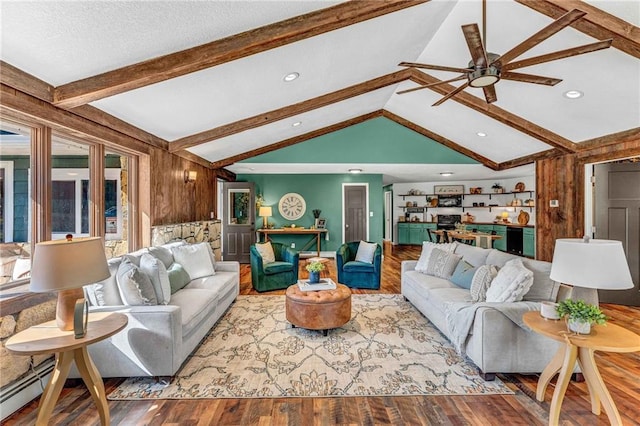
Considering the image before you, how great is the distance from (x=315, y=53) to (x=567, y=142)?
4184 mm

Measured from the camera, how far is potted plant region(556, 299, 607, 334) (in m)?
1.93

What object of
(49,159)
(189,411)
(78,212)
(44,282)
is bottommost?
(189,411)

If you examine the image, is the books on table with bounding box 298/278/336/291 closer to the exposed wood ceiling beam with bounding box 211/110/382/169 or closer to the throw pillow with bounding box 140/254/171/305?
the throw pillow with bounding box 140/254/171/305

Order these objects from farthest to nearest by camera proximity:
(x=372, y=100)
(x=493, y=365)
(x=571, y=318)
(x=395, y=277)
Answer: (x=395, y=277)
(x=372, y=100)
(x=493, y=365)
(x=571, y=318)

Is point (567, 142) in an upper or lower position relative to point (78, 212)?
upper

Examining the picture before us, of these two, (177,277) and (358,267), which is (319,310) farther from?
(358,267)

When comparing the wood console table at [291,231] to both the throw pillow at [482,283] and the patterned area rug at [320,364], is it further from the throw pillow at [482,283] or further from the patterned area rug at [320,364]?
the throw pillow at [482,283]

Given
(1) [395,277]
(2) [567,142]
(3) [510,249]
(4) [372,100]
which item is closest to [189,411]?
(1) [395,277]

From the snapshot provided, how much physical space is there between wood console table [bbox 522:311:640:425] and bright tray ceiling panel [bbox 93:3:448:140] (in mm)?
2902

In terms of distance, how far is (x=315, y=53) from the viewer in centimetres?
315

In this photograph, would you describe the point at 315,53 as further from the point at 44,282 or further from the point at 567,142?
the point at 567,142

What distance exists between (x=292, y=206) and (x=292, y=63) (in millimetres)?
5378

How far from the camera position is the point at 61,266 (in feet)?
6.05

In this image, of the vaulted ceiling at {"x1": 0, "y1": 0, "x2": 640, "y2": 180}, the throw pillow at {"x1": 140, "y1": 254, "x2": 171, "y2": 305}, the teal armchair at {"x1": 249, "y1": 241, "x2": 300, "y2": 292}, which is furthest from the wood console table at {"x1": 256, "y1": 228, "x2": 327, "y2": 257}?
the throw pillow at {"x1": 140, "y1": 254, "x2": 171, "y2": 305}
